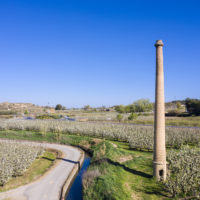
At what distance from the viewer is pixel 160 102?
14047 mm

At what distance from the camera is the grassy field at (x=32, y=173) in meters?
15.7

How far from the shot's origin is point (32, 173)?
18.5 m

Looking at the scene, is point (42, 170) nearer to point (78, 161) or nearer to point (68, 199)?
point (78, 161)

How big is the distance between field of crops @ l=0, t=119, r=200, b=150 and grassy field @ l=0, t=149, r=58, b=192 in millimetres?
12250

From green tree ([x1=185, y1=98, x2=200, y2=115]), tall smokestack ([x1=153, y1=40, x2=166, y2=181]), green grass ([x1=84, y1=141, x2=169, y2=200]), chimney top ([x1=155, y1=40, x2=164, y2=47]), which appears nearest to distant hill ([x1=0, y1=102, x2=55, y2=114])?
green tree ([x1=185, y1=98, x2=200, y2=115])

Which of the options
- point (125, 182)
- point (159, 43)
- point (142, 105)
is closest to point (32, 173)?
point (125, 182)

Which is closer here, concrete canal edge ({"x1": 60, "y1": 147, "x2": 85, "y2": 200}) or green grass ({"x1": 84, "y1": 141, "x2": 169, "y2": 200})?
green grass ({"x1": 84, "y1": 141, "x2": 169, "y2": 200})

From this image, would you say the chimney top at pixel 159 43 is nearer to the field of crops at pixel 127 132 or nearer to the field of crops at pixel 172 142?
the field of crops at pixel 172 142

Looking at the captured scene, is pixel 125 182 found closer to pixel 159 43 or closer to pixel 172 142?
pixel 159 43

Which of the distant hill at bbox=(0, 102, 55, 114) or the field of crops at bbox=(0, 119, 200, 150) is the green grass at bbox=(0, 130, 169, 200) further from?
the distant hill at bbox=(0, 102, 55, 114)

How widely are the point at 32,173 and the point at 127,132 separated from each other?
62.8ft

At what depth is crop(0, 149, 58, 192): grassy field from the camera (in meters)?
15.7

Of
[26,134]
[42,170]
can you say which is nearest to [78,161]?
[42,170]

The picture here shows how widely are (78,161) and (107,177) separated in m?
8.10
